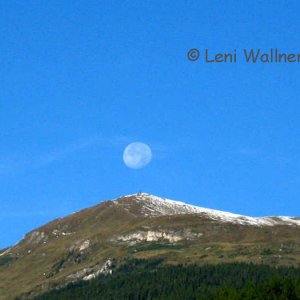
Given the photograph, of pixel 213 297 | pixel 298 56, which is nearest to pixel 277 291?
pixel 213 297

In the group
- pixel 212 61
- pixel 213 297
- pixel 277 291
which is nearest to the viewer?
pixel 212 61

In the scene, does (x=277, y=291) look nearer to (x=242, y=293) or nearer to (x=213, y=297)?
(x=242, y=293)

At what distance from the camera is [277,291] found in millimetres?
184375

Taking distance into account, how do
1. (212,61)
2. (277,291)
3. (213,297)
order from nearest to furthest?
(212,61) < (277,291) < (213,297)

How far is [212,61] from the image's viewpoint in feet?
431

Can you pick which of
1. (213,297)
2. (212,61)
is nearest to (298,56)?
(212,61)

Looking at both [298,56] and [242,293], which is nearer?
[298,56]

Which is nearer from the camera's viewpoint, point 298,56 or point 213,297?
point 298,56

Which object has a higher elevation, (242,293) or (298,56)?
(298,56)

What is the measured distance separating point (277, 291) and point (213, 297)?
22825mm

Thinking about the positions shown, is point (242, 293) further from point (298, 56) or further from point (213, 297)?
point (298, 56)

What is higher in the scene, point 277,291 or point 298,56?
point 298,56

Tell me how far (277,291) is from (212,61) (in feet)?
273

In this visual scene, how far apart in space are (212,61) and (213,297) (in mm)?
93340
